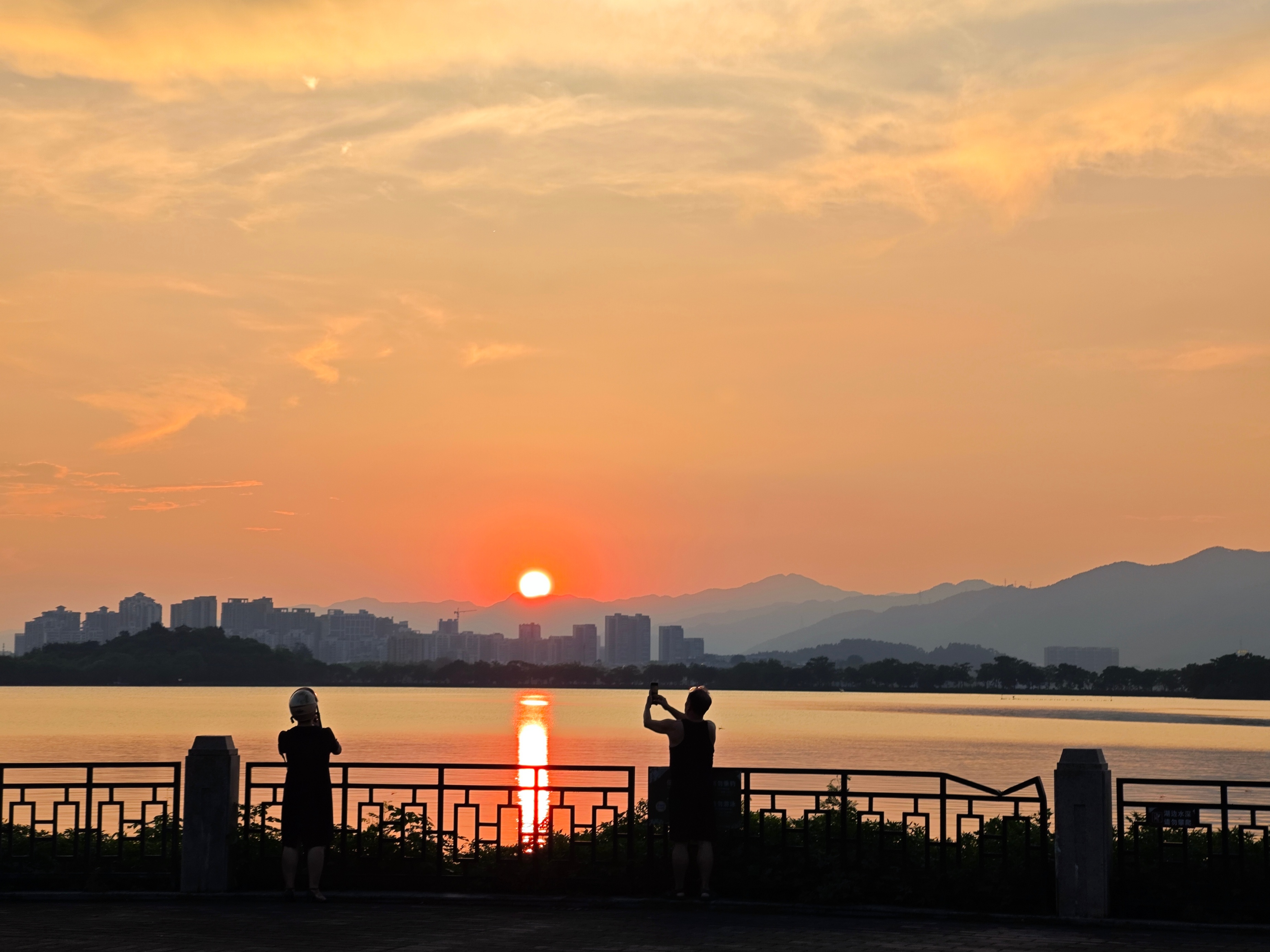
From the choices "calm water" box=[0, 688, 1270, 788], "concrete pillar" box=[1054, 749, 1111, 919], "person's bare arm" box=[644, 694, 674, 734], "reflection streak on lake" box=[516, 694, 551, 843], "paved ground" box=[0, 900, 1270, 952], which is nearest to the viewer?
"paved ground" box=[0, 900, 1270, 952]

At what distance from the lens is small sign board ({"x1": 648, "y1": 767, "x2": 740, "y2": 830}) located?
15719 mm

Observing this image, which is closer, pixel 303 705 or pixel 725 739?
pixel 303 705

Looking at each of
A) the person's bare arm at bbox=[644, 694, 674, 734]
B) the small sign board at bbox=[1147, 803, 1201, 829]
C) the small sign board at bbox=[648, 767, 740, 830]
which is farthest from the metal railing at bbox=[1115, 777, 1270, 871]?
the person's bare arm at bbox=[644, 694, 674, 734]

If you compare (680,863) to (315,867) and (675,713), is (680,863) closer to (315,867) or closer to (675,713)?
(675,713)

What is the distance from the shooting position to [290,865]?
49.6ft

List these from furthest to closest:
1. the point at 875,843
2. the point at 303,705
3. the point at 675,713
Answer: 1. the point at 875,843
2. the point at 303,705
3. the point at 675,713

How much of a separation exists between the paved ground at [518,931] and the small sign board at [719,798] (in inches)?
41.4

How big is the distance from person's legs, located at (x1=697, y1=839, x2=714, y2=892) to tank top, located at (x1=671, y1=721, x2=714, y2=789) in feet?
1.92

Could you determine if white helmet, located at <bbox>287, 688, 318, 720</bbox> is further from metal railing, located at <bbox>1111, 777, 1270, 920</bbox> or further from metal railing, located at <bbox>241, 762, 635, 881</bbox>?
metal railing, located at <bbox>1111, 777, 1270, 920</bbox>

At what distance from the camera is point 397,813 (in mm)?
16234

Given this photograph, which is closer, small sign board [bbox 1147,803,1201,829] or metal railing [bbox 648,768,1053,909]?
small sign board [bbox 1147,803,1201,829]

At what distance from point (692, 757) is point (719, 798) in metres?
0.93

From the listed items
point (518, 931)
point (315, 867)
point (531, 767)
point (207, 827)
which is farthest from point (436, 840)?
point (518, 931)

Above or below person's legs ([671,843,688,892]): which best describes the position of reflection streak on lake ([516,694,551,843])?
below
